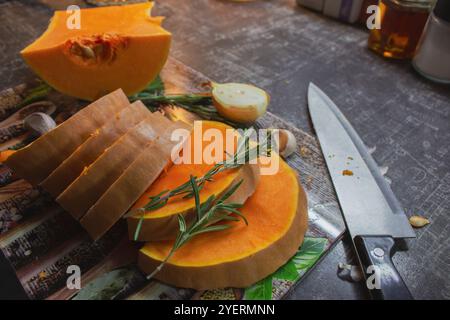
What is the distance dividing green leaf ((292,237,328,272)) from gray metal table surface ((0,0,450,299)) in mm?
37

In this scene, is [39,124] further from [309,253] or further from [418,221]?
[418,221]

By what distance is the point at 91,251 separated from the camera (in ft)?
2.92

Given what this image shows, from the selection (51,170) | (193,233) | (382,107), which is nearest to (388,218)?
(193,233)

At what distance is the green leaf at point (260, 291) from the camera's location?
2.66ft

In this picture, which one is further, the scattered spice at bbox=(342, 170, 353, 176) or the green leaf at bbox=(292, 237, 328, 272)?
the scattered spice at bbox=(342, 170, 353, 176)

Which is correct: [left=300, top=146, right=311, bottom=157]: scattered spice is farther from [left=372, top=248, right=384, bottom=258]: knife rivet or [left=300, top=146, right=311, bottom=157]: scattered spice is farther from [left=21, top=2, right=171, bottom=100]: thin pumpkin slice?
[left=21, top=2, right=171, bottom=100]: thin pumpkin slice

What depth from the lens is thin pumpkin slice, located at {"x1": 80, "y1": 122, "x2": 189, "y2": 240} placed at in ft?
2.67

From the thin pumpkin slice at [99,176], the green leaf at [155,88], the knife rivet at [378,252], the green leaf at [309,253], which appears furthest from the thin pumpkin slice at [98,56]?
the knife rivet at [378,252]

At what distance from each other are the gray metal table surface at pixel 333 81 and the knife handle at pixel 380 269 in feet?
0.18

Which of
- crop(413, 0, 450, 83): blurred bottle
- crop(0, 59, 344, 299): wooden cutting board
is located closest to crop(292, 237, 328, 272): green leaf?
crop(0, 59, 344, 299): wooden cutting board

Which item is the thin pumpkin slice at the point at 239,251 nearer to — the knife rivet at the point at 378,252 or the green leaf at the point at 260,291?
the green leaf at the point at 260,291

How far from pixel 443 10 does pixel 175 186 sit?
1.26 metres

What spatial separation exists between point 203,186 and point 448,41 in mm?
1234

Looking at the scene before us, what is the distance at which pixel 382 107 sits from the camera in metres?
1.45
